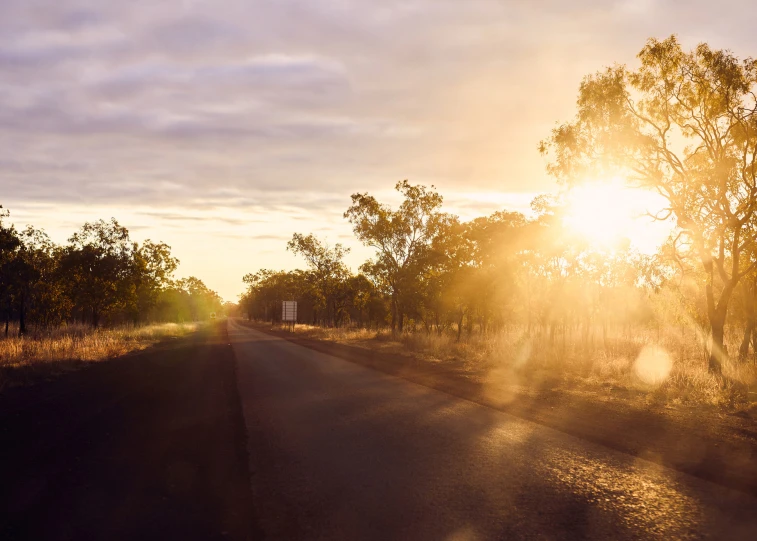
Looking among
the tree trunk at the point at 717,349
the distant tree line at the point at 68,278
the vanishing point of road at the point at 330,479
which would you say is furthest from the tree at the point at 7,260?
the tree trunk at the point at 717,349

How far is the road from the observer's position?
449 centimetres

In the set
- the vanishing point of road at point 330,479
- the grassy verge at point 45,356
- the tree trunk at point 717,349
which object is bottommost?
the grassy verge at point 45,356

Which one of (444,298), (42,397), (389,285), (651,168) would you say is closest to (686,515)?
(42,397)

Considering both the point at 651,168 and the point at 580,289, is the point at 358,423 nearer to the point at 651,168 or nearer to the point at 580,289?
the point at 651,168

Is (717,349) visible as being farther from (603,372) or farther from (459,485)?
(459,485)

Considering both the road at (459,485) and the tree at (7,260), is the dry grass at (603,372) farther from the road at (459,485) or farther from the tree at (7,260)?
the tree at (7,260)

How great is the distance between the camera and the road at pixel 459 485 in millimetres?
4488

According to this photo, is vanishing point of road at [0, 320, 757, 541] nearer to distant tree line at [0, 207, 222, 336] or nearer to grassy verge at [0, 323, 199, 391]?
grassy verge at [0, 323, 199, 391]

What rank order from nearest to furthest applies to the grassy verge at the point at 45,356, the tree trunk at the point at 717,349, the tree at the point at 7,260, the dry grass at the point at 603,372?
the dry grass at the point at 603,372, the tree trunk at the point at 717,349, the grassy verge at the point at 45,356, the tree at the point at 7,260

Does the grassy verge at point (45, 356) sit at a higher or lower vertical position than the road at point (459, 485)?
lower

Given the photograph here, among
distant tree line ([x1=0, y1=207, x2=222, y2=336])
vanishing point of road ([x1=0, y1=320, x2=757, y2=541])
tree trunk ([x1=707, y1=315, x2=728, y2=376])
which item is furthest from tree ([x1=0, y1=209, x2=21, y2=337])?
tree trunk ([x1=707, y1=315, x2=728, y2=376])

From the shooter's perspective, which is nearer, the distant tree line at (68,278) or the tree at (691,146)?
the tree at (691,146)

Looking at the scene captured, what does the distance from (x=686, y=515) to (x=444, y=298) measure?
31.8 metres

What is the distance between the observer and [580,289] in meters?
28.5
